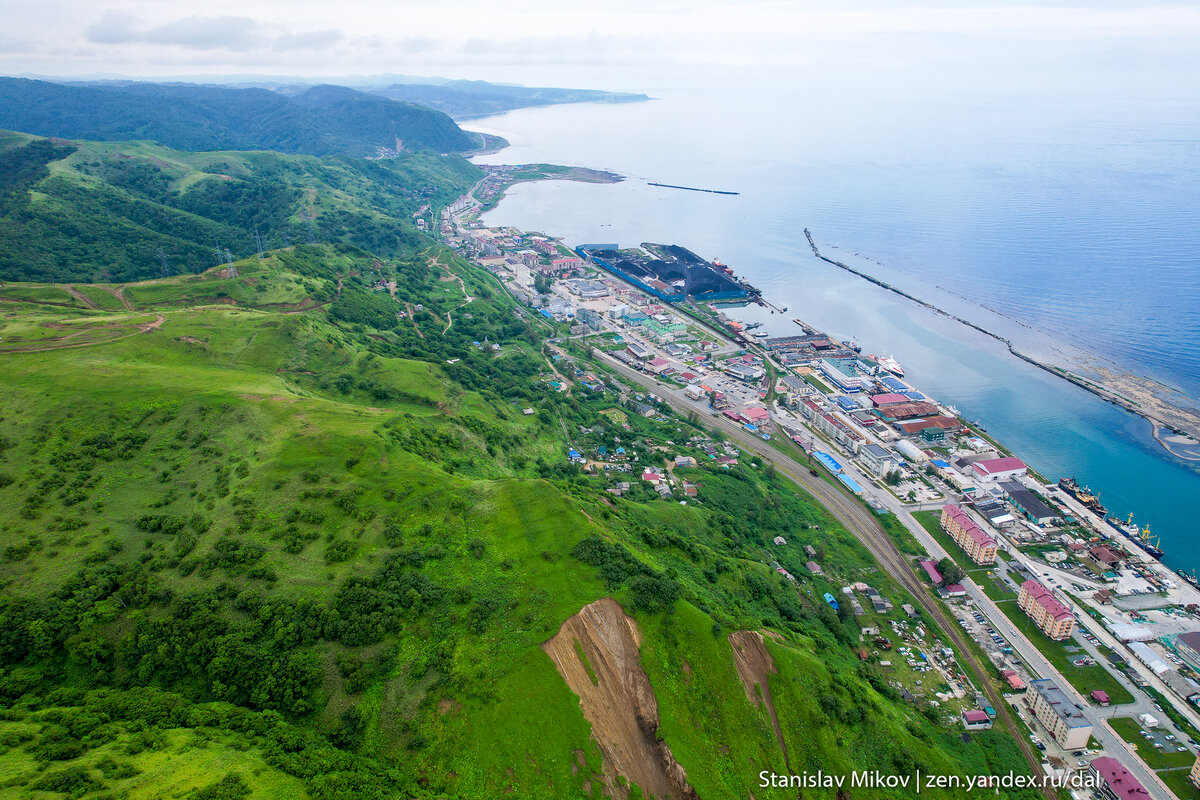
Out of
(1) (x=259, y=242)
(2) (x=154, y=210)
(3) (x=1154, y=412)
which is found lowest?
(3) (x=1154, y=412)

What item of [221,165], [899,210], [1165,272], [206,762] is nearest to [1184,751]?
[206,762]

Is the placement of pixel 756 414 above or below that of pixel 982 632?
above

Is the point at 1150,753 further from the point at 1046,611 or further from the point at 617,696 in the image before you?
the point at 617,696

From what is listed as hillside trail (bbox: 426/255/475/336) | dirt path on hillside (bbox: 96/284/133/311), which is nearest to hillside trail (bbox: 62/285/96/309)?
dirt path on hillside (bbox: 96/284/133/311)

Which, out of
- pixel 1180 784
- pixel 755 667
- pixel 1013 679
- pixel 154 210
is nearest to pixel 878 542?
pixel 1013 679

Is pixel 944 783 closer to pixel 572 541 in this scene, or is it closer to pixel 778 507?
pixel 572 541

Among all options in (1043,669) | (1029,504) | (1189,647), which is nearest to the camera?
(1043,669)
